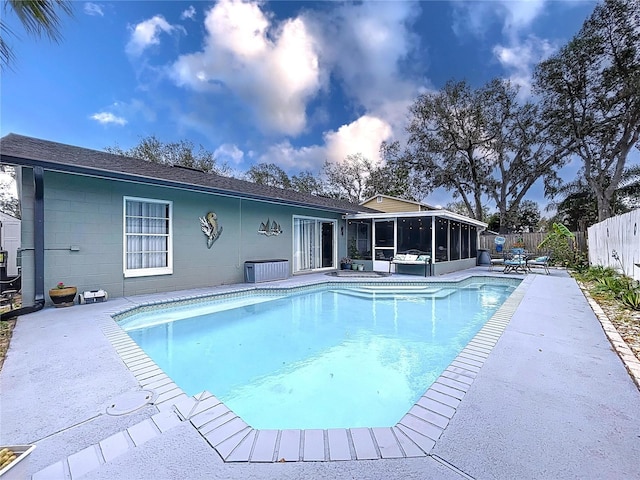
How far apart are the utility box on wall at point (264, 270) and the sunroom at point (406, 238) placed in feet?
14.3

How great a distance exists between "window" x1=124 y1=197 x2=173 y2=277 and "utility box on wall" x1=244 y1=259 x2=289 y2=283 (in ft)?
8.12

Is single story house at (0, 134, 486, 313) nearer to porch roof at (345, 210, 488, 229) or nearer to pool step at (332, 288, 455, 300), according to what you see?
porch roof at (345, 210, 488, 229)

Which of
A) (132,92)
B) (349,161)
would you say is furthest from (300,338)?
(349,161)

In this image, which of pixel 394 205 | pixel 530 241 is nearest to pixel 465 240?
pixel 394 205

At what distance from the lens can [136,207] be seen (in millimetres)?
7887

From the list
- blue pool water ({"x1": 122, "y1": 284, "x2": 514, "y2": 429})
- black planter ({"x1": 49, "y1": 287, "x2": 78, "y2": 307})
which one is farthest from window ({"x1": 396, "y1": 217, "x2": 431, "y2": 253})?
black planter ({"x1": 49, "y1": 287, "x2": 78, "y2": 307})

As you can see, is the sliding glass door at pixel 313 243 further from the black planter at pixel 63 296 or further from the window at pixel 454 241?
the black planter at pixel 63 296

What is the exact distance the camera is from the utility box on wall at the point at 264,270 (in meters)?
10.1

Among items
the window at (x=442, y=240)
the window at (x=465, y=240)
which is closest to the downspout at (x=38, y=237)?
the window at (x=442, y=240)

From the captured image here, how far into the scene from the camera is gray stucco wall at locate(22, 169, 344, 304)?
641cm

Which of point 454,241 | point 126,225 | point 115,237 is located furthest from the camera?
point 454,241

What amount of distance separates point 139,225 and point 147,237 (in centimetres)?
37

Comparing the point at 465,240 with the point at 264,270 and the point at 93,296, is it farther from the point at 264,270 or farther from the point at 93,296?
the point at 93,296

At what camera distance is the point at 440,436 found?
2.14m
